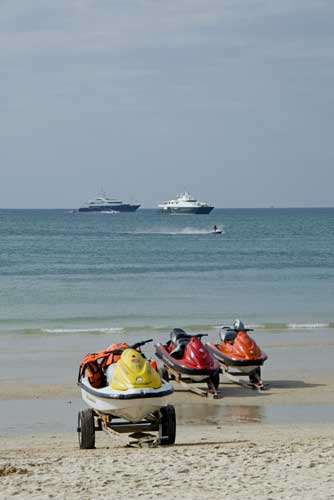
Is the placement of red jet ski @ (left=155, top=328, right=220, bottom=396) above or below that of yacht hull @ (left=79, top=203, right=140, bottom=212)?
below

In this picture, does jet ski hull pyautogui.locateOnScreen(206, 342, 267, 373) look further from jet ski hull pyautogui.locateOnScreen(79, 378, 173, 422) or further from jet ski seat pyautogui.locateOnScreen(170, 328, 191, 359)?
jet ski hull pyautogui.locateOnScreen(79, 378, 173, 422)

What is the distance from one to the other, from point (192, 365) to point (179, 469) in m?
5.32

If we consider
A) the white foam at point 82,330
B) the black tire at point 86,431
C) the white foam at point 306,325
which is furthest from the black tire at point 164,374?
the white foam at point 306,325

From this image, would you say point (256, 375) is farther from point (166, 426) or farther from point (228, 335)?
point (166, 426)

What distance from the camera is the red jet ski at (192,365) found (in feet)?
44.9

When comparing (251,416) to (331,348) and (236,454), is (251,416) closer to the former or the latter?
(236,454)

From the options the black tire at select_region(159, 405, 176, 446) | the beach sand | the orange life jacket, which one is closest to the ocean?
the beach sand

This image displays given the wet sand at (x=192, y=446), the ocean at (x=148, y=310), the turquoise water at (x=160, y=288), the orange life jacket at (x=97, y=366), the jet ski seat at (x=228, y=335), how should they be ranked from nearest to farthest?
the wet sand at (x=192, y=446) → the orange life jacket at (x=97, y=366) → the ocean at (x=148, y=310) → the jet ski seat at (x=228, y=335) → the turquoise water at (x=160, y=288)

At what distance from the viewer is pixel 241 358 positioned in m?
14.5

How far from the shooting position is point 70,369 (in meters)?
16.1

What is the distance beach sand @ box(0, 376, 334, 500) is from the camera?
771 centimetres

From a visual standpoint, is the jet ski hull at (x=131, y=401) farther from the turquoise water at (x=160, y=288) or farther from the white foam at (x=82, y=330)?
the turquoise water at (x=160, y=288)

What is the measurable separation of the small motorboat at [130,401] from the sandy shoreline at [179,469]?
8.9 inches

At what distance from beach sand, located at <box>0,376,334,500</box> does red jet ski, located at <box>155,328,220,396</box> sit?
0.85 meters
